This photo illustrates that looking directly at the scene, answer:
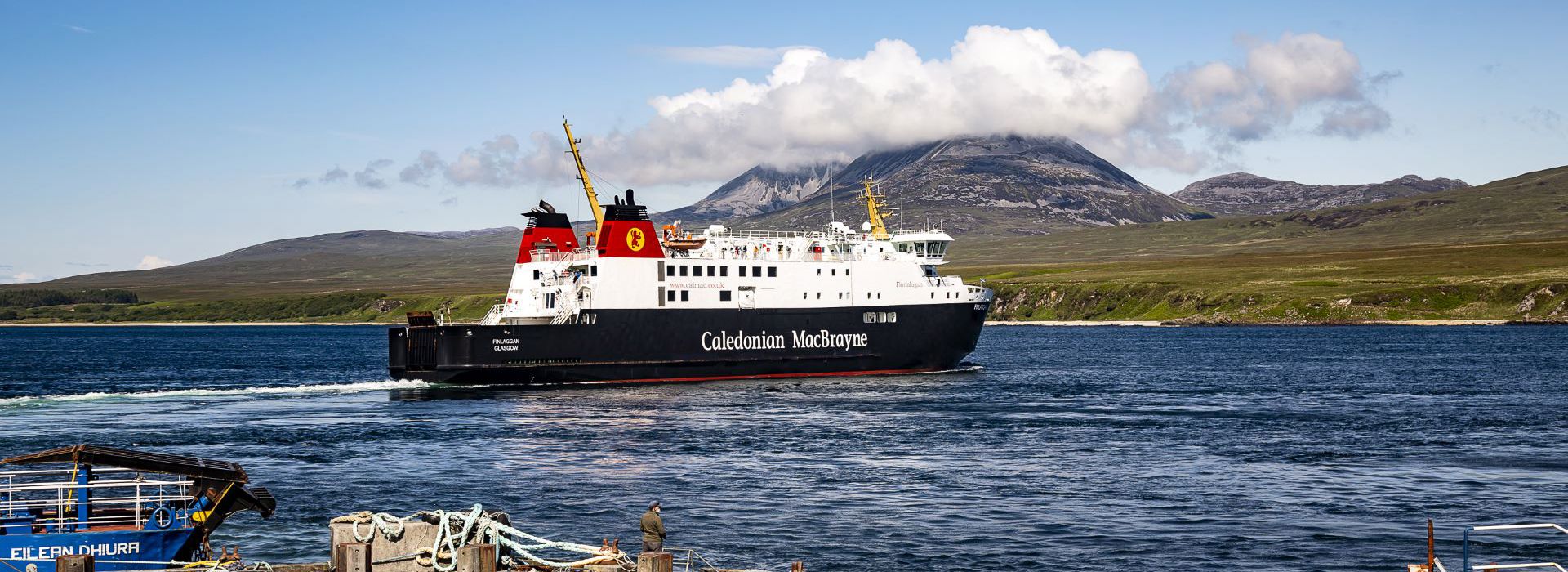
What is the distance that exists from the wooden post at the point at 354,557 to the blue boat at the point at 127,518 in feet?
11.5

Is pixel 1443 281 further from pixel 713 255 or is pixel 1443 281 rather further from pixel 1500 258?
pixel 713 255

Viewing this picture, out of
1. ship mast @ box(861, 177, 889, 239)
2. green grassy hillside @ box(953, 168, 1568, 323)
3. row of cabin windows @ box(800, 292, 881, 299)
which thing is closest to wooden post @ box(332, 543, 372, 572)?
row of cabin windows @ box(800, 292, 881, 299)

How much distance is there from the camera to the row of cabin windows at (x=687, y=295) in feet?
205

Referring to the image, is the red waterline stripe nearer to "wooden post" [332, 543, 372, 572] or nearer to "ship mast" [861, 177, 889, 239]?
"ship mast" [861, 177, 889, 239]

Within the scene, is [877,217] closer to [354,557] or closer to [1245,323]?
[354,557]

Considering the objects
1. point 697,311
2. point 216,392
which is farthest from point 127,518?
point 216,392

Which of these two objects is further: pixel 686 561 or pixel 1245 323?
pixel 1245 323

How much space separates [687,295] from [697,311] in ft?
2.81

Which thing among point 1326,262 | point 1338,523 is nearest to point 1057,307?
point 1326,262

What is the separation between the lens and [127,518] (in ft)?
69.3

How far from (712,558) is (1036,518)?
313 inches

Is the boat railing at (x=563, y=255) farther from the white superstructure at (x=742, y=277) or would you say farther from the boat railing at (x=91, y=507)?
the boat railing at (x=91, y=507)

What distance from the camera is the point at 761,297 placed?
64312mm

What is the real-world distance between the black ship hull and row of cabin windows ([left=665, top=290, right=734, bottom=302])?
24.6 inches
